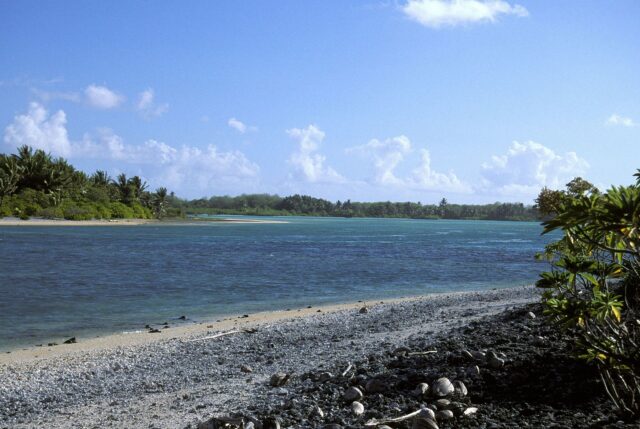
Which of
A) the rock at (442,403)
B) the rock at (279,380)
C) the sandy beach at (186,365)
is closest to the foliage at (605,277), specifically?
the rock at (442,403)

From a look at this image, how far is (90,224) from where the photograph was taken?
102 m

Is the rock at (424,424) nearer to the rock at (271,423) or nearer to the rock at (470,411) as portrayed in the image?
the rock at (470,411)

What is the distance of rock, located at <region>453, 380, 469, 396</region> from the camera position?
19.8 ft

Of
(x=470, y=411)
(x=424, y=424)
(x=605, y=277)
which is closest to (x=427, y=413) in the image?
(x=424, y=424)

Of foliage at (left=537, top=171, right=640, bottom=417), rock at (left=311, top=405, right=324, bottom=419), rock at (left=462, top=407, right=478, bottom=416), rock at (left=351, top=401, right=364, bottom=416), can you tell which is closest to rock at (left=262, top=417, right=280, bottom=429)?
rock at (left=311, top=405, right=324, bottom=419)

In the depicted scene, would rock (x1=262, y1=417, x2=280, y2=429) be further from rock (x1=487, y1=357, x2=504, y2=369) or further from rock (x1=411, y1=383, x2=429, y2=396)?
rock (x1=487, y1=357, x2=504, y2=369)

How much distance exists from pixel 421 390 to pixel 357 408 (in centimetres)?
76

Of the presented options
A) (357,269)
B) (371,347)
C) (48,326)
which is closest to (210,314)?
(48,326)

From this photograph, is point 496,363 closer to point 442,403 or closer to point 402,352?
point 442,403

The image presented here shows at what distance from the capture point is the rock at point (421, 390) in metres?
6.16

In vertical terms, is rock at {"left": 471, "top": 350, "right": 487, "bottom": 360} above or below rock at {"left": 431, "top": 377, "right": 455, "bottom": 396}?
above

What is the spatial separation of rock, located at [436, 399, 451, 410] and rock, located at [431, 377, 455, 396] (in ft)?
0.71

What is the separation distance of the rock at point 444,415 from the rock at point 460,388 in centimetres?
50

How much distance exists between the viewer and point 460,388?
6.10 metres
